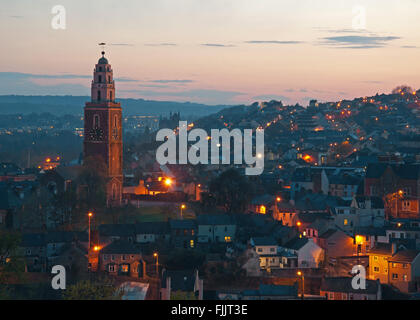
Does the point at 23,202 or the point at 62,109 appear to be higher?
the point at 62,109

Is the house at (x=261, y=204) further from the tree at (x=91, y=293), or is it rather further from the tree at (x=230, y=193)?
the tree at (x=91, y=293)

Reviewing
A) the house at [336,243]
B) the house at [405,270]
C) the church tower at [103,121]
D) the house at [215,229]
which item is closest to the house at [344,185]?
→ the house at [215,229]

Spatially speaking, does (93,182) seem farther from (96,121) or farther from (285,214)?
(285,214)

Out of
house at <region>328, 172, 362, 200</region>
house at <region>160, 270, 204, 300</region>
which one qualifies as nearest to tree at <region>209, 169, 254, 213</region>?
house at <region>328, 172, 362, 200</region>

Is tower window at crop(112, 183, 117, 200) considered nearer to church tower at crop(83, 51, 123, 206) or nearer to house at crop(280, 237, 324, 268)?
church tower at crop(83, 51, 123, 206)
